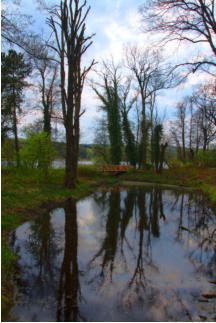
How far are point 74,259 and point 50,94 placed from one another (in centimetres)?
2547

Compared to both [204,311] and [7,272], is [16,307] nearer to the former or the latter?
[7,272]

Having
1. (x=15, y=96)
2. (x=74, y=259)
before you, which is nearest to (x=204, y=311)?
(x=74, y=259)

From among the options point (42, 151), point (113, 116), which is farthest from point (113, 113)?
point (42, 151)

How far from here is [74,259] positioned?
15.7 feet

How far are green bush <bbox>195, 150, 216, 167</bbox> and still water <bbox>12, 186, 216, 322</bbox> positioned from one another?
19567 mm

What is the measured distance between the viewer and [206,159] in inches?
1031

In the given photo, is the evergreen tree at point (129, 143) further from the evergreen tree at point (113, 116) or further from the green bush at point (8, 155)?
the green bush at point (8, 155)

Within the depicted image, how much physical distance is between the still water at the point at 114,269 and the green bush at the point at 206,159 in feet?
64.2

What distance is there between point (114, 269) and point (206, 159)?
81.2ft

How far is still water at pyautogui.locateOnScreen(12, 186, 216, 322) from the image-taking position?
320 cm

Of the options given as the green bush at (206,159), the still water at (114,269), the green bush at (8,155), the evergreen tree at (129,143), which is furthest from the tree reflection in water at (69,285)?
the evergreen tree at (129,143)

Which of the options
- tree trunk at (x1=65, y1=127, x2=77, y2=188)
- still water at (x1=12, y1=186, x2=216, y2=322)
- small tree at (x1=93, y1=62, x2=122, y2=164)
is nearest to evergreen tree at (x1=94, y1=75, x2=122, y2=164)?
small tree at (x1=93, y1=62, x2=122, y2=164)

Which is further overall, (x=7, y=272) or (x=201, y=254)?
(x=201, y=254)

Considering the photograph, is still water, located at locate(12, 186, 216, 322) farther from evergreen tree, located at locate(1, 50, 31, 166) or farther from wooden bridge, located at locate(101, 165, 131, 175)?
wooden bridge, located at locate(101, 165, 131, 175)
